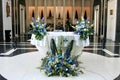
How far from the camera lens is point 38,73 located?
5188 mm

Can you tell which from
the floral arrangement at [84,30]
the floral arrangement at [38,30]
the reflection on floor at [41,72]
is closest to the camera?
the reflection on floor at [41,72]

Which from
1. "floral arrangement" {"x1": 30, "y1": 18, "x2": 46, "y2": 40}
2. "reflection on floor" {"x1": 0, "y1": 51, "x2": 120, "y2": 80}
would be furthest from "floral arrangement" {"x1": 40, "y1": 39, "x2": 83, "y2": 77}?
"floral arrangement" {"x1": 30, "y1": 18, "x2": 46, "y2": 40}

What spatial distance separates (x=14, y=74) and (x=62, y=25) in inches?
600

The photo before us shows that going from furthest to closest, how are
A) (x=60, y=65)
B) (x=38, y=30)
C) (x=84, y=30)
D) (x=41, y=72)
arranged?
(x=84, y=30), (x=38, y=30), (x=41, y=72), (x=60, y=65)

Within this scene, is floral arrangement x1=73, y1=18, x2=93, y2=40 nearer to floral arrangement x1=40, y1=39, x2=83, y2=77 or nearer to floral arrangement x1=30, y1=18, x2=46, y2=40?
floral arrangement x1=40, y1=39, x2=83, y2=77

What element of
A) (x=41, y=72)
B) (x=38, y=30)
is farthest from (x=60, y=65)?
(x=38, y=30)

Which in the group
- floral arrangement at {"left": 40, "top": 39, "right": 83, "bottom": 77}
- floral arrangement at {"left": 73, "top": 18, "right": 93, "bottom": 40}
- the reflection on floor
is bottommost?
the reflection on floor

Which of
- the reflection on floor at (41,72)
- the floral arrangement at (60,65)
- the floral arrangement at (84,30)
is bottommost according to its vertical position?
the reflection on floor at (41,72)

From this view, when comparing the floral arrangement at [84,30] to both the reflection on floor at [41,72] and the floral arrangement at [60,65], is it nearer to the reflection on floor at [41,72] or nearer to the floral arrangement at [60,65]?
the floral arrangement at [60,65]

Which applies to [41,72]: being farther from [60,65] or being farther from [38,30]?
[38,30]

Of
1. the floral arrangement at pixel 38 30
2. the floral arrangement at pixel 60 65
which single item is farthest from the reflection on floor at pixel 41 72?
the floral arrangement at pixel 38 30

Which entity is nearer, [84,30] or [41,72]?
[41,72]

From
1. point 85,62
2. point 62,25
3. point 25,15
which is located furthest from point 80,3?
point 85,62

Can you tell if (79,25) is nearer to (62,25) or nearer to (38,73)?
(38,73)
